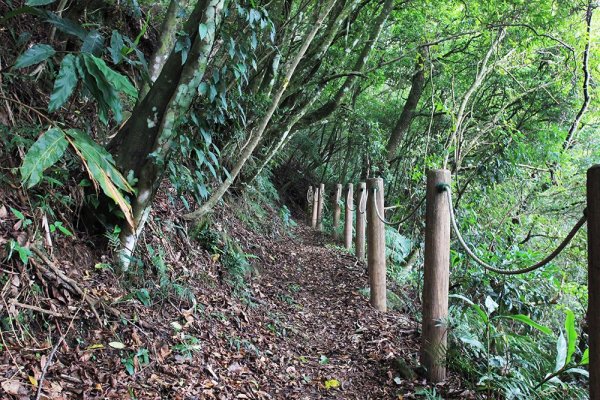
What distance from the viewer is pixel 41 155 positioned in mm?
2229

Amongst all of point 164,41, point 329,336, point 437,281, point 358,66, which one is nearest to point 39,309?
point 164,41

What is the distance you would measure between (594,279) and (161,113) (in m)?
2.84

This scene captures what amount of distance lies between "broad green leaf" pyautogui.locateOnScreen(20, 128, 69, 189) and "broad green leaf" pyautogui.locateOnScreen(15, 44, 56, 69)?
374 millimetres

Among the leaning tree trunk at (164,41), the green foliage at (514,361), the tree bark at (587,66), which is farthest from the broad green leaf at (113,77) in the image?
the tree bark at (587,66)

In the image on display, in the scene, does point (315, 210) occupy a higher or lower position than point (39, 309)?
higher

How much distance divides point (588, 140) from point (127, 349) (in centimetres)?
976

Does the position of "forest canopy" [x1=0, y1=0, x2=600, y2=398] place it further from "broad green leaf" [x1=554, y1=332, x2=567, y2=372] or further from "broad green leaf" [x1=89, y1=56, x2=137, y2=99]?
"broad green leaf" [x1=554, y1=332, x2=567, y2=372]

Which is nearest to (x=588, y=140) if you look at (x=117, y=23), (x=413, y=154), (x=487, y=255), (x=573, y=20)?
(x=573, y=20)

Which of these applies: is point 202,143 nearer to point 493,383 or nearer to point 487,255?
point 493,383

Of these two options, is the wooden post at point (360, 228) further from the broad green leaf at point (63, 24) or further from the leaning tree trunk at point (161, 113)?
the broad green leaf at point (63, 24)

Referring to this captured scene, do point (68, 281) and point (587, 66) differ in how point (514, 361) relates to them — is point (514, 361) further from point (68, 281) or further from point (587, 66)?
point (587, 66)

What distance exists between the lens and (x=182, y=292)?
11.7 feet

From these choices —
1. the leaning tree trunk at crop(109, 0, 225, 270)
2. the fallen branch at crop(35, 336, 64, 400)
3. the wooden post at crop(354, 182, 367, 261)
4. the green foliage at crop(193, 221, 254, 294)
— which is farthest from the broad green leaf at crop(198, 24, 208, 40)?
the wooden post at crop(354, 182, 367, 261)

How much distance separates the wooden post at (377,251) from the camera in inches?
192
